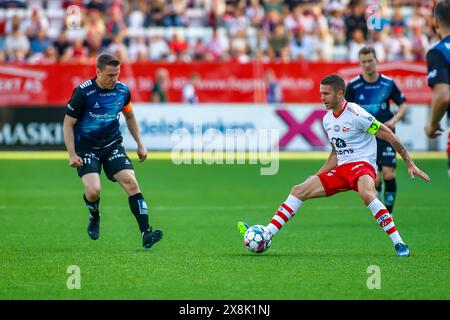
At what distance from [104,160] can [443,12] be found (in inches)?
182

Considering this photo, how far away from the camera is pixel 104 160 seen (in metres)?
11.3

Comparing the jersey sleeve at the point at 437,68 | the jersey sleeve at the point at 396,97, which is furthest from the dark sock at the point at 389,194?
the jersey sleeve at the point at 437,68

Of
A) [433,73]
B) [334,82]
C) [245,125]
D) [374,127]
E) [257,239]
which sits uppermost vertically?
[433,73]

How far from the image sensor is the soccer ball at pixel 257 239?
1042 cm

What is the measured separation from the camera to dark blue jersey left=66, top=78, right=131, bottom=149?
11031mm

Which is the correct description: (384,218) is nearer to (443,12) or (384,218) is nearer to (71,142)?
(443,12)

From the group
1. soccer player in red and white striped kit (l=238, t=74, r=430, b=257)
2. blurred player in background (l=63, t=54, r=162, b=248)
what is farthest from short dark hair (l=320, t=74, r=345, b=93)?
blurred player in background (l=63, t=54, r=162, b=248)

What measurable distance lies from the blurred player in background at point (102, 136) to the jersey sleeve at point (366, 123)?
8.07 feet

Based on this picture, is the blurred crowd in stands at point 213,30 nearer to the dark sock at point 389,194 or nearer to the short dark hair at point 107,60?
the dark sock at point 389,194

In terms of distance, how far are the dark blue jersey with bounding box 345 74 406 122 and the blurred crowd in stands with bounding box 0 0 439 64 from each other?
1489 centimetres

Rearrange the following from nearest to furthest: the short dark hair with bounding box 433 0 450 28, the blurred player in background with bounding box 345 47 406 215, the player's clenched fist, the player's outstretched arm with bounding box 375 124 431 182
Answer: the short dark hair with bounding box 433 0 450 28 → the player's outstretched arm with bounding box 375 124 431 182 → the player's clenched fist → the blurred player in background with bounding box 345 47 406 215

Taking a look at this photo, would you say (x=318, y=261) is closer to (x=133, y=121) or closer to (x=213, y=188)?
(x=133, y=121)

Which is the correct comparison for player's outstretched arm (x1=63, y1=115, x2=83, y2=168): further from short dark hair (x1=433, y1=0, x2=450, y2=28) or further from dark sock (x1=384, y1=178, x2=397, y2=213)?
dark sock (x1=384, y1=178, x2=397, y2=213)

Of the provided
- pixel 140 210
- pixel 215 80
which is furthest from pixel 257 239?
pixel 215 80
